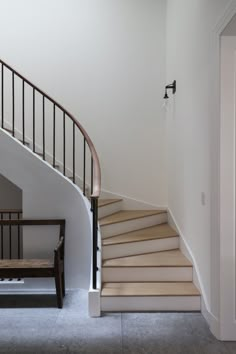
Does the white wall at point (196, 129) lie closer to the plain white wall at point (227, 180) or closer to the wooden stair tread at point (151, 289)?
the plain white wall at point (227, 180)

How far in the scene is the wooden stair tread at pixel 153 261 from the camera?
11.0 feet

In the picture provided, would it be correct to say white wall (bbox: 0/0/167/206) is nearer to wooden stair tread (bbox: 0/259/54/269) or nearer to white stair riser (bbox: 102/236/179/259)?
white stair riser (bbox: 102/236/179/259)

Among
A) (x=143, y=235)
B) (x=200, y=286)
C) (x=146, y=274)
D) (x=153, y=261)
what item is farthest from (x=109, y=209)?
(x=200, y=286)

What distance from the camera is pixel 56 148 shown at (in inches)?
197

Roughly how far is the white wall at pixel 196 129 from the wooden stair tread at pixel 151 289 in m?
0.23

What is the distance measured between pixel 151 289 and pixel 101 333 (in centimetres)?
69

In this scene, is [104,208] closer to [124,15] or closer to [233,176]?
[233,176]

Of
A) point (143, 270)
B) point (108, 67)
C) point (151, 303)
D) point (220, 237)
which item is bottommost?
point (151, 303)

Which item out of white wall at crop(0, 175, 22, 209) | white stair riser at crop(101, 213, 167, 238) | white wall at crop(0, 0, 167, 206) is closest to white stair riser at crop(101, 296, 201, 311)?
white stair riser at crop(101, 213, 167, 238)

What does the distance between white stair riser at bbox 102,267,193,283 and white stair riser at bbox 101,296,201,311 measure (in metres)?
0.29

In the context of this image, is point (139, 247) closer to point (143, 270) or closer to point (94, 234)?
point (143, 270)

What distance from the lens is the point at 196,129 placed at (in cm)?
319

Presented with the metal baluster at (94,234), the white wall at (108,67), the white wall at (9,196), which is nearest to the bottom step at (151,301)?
the metal baluster at (94,234)

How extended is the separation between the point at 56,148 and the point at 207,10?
9.89 ft
